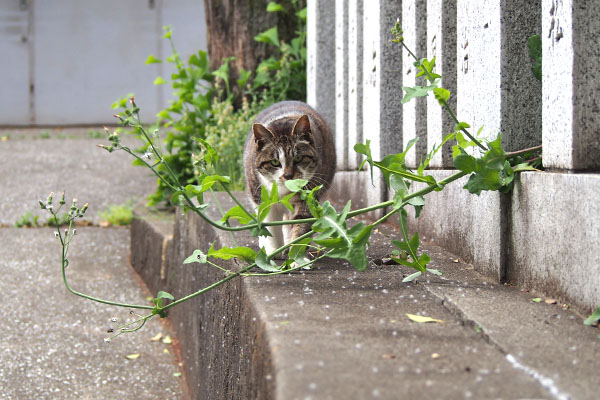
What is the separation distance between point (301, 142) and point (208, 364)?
0.93 meters

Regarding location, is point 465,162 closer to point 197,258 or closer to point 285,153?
point 197,258

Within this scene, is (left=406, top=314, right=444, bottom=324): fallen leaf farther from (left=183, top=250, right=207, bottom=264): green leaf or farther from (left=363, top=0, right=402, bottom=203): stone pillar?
(left=363, top=0, right=402, bottom=203): stone pillar

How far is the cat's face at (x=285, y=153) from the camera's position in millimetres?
2838

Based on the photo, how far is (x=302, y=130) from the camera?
2881mm

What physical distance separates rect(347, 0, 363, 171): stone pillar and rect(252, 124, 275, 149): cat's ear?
116 centimetres

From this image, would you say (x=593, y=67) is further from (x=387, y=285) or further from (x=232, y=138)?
(x=232, y=138)

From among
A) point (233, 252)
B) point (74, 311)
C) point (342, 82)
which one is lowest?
point (74, 311)

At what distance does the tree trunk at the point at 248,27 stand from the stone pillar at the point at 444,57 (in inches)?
133

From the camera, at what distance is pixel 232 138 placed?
5.05m

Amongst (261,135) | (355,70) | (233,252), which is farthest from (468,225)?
(355,70)

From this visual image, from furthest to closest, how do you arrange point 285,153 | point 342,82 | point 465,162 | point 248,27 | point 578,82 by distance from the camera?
point 248,27 < point 342,82 < point 285,153 < point 465,162 < point 578,82

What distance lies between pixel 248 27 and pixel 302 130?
3.29m

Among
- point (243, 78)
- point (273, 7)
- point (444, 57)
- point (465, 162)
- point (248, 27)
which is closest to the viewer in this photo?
point (465, 162)

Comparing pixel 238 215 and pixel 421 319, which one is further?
pixel 238 215
